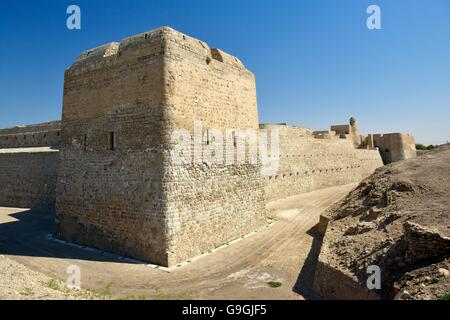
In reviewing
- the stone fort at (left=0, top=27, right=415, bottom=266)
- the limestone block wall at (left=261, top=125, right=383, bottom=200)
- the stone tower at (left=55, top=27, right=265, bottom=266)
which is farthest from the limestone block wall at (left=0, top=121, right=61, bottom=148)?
the limestone block wall at (left=261, top=125, right=383, bottom=200)

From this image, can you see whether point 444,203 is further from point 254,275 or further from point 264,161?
point 264,161

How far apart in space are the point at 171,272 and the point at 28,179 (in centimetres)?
1454

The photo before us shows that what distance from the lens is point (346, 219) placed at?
10.0 meters

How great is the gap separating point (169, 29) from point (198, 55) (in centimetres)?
135

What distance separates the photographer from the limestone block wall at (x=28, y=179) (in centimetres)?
1689

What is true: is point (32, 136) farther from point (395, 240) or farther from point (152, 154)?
point (395, 240)

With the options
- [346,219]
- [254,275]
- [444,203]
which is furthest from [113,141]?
[444,203]

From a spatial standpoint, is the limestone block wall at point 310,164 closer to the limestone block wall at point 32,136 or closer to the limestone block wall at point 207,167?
the limestone block wall at point 207,167

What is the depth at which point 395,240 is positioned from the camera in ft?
21.6

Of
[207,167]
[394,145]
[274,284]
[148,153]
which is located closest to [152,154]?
[148,153]

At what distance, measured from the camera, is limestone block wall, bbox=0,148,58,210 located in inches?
665

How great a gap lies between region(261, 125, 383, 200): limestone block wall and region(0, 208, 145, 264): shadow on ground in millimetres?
10788

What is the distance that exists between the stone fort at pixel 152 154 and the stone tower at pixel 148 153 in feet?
0.10

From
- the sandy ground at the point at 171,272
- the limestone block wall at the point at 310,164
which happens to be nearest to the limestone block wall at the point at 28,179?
the sandy ground at the point at 171,272
